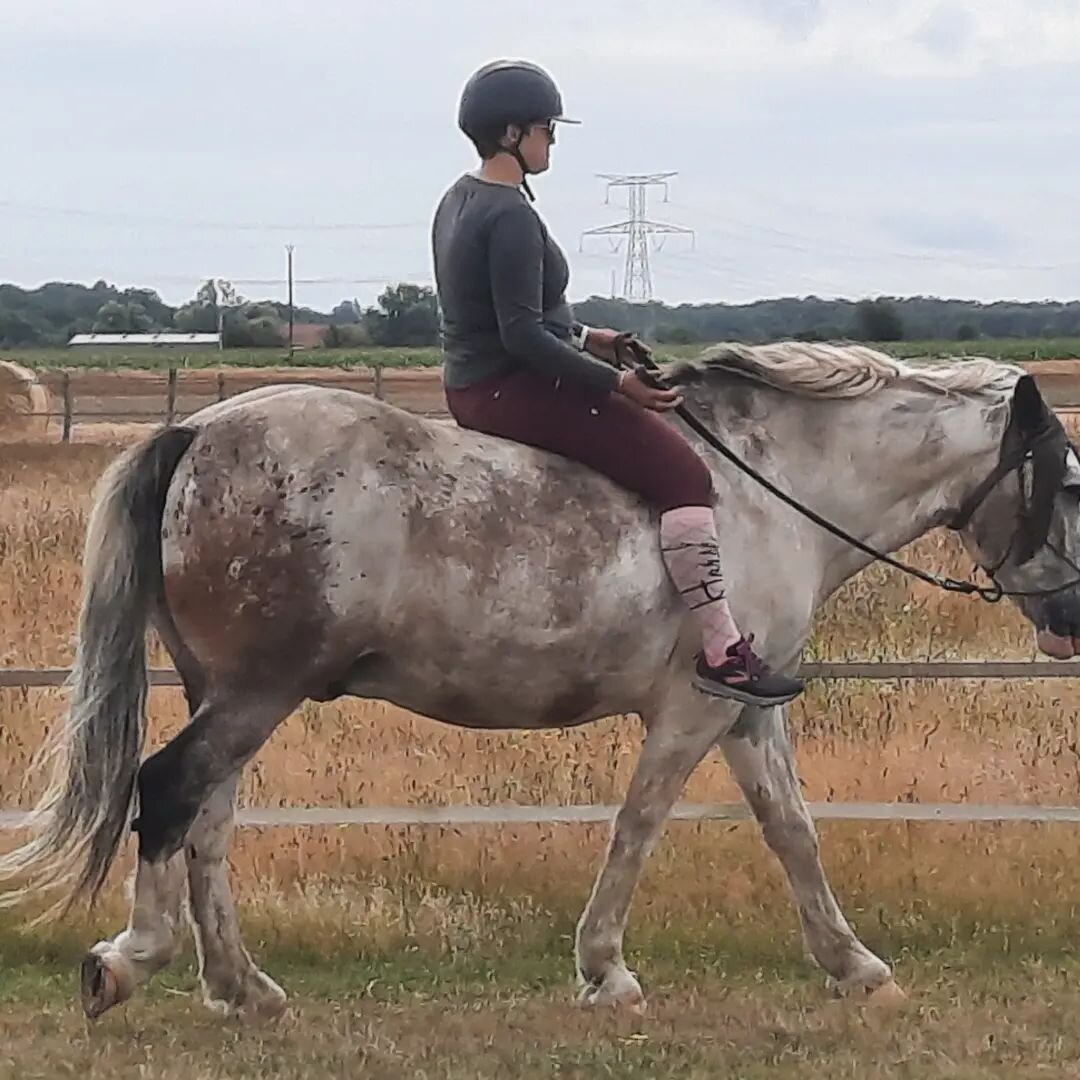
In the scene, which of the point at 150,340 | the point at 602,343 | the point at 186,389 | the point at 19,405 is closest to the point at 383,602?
the point at 602,343

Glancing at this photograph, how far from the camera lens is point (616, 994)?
4.84m

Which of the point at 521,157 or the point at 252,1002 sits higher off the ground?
the point at 521,157

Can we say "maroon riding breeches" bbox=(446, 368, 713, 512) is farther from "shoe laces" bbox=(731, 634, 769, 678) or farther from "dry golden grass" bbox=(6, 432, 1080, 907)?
"dry golden grass" bbox=(6, 432, 1080, 907)

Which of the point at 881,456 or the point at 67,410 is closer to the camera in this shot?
the point at 881,456

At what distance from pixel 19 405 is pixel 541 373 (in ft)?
66.8

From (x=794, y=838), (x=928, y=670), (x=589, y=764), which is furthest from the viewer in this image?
(x=589, y=764)

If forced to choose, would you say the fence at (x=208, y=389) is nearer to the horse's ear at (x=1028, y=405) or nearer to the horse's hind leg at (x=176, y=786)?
the horse's ear at (x=1028, y=405)

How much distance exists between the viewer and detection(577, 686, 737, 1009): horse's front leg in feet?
15.5

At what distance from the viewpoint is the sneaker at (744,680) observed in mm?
4504

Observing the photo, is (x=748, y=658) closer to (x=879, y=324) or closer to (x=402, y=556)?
(x=402, y=556)

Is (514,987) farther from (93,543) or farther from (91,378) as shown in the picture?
(91,378)

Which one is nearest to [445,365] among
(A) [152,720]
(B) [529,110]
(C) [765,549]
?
(B) [529,110]

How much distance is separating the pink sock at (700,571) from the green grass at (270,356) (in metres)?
39.5

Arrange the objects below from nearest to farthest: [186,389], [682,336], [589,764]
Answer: [589,764], [682,336], [186,389]
